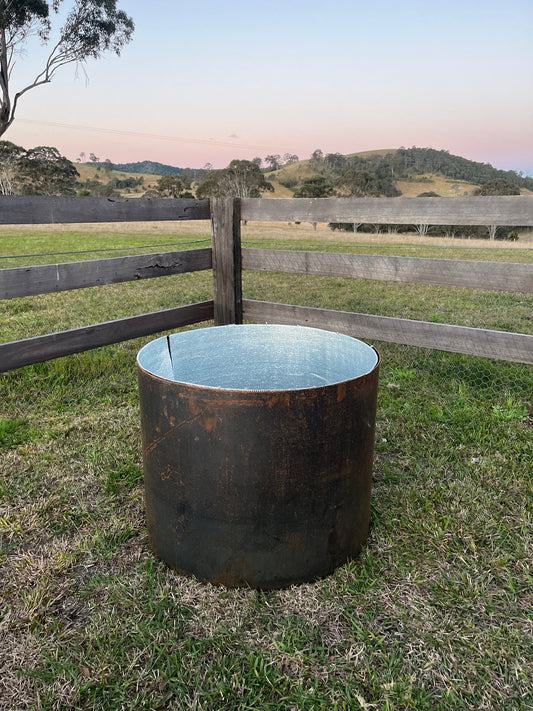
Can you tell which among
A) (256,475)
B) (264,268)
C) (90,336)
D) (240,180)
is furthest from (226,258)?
(240,180)

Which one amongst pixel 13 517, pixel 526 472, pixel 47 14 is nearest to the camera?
pixel 13 517

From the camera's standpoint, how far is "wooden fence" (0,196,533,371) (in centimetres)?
352

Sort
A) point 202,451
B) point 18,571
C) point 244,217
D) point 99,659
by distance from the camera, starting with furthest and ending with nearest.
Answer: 1. point 244,217
2. point 18,571
3. point 202,451
4. point 99,659

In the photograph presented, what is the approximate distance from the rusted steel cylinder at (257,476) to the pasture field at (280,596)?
14cm

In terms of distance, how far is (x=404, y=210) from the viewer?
3787mm

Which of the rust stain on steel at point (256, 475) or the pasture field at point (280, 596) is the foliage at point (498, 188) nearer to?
the pasture field at point (280, 596)

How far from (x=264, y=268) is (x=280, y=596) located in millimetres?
3033

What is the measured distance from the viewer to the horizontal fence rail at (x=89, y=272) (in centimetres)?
346


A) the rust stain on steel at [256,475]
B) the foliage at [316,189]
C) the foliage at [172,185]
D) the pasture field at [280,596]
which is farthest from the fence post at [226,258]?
the foliage at [172,185]

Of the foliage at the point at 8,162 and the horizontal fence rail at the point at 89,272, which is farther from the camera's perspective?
the foliage at the point at 8,162

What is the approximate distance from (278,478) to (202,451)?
320mm

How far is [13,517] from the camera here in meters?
2.65

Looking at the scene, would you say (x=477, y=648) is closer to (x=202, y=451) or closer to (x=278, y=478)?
(x=278, y=478)

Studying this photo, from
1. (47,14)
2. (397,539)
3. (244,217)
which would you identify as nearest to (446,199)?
(244,217)
